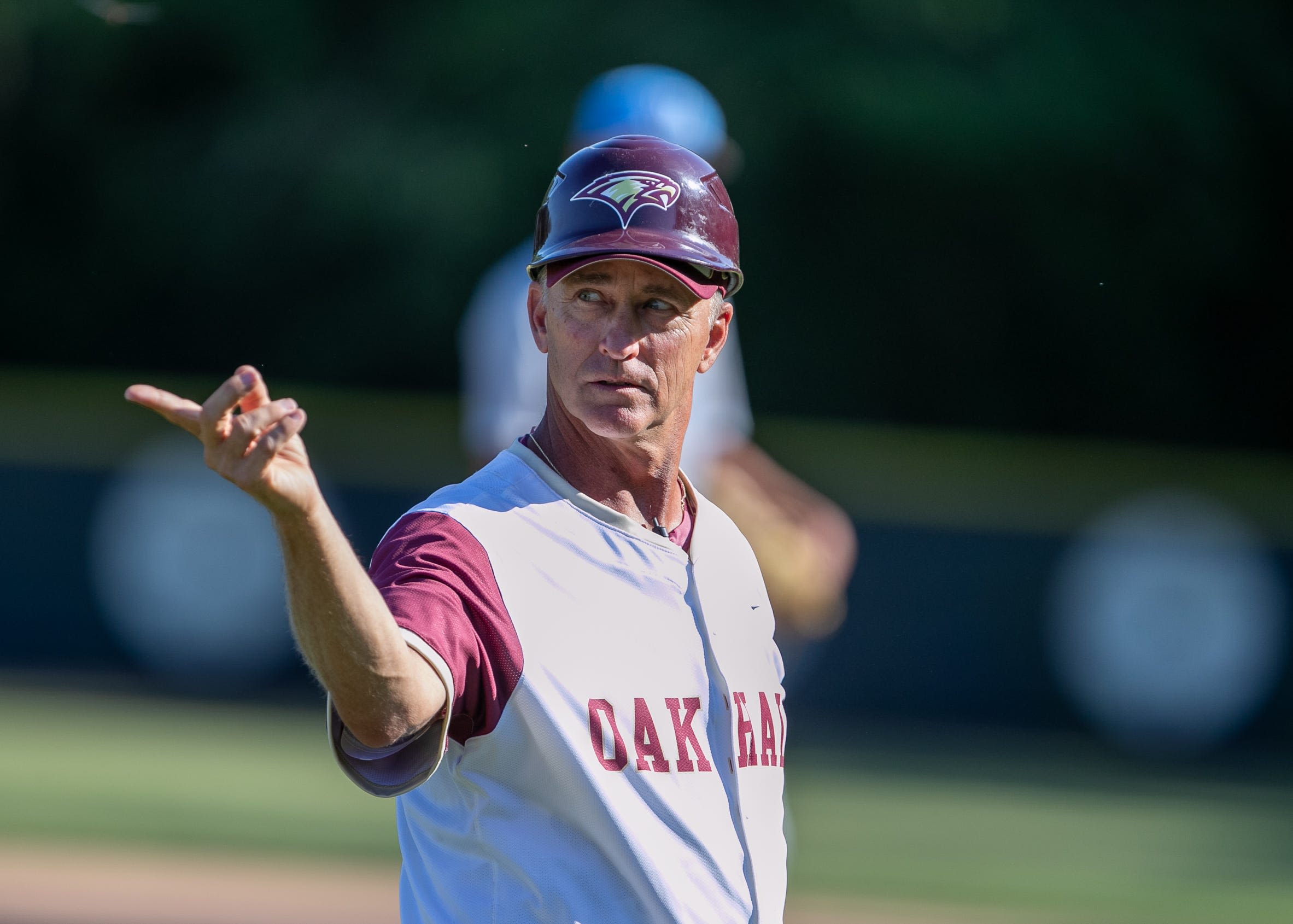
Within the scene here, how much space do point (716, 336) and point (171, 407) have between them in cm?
126

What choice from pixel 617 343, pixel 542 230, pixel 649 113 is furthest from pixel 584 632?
pixel 649 113

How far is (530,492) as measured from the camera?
296 centimetres

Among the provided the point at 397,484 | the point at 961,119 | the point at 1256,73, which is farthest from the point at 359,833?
the point at 1256,73

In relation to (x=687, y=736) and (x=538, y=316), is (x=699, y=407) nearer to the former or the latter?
(x=538, y=316)

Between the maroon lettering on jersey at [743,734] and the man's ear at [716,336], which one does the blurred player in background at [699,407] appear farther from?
the maroon lettering on jersey at [743,734]

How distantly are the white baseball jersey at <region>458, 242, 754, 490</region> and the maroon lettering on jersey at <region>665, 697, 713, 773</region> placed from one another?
5.39 ft

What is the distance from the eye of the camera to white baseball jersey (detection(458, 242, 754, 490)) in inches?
179

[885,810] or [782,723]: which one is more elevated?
[885,810]

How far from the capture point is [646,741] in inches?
111

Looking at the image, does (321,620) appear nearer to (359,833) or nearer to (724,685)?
(724,685)

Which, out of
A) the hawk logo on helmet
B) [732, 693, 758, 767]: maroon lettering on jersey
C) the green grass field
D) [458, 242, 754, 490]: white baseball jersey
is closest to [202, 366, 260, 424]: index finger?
the hawk logo on helmet

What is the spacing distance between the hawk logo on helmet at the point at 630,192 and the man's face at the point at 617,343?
0.28 feet

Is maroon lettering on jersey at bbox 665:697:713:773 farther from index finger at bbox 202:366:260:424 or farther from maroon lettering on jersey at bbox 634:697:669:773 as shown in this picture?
index finger at bbox 202:366:260:424

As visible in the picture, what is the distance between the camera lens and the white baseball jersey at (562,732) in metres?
2.68
